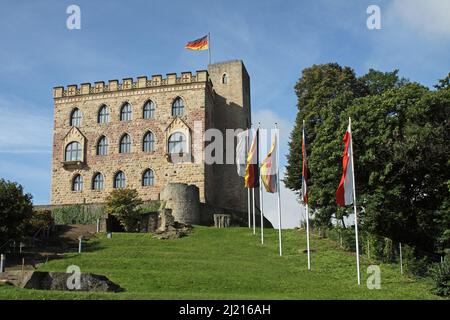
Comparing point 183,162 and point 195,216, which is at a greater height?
point 183,162

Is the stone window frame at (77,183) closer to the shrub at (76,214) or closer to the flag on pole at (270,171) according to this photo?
the shrub at (76,214)

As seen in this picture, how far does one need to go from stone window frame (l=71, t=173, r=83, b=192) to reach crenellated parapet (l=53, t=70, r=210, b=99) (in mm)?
7929

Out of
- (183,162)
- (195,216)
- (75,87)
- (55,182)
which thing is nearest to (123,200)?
(195,216)

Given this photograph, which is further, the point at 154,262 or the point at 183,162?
the point at 183,162

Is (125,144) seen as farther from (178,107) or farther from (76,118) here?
(178,107)

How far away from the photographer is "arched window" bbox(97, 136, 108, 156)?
5312cm

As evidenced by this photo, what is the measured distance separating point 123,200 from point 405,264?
20.8 m

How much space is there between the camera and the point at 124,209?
136ft

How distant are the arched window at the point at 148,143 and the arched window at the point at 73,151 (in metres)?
6.36

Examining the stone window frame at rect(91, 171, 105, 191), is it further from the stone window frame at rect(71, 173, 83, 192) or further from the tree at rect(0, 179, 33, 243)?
the tree at rect(0, 179, 33, 243)

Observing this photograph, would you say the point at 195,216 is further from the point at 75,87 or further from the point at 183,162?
the point at 75,87

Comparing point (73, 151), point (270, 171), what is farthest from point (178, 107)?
point (270, 171)

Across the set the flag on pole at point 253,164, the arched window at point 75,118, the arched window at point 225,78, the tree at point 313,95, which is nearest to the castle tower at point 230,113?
the arched window at point 225,78

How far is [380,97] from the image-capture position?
34000 mm
